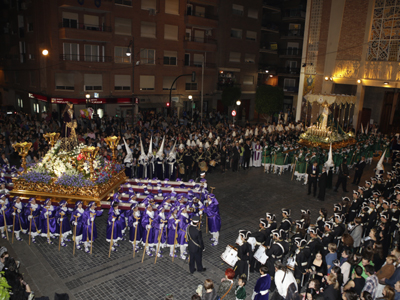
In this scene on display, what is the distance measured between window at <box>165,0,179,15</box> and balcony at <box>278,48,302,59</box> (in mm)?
19479

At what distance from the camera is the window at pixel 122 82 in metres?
34.8

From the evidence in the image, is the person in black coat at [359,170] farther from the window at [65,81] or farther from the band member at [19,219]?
the window at [65,81]

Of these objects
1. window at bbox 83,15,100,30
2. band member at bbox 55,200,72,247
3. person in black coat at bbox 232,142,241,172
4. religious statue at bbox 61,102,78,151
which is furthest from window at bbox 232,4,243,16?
band member at bbox 55,200,72,247

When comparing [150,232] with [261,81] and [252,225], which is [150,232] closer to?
[252,225]

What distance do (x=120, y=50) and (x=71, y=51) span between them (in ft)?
16.4

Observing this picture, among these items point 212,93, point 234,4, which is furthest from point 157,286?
point 234,4

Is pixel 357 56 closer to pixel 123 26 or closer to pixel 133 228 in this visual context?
pixel 123 26

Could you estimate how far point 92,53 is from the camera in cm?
3294

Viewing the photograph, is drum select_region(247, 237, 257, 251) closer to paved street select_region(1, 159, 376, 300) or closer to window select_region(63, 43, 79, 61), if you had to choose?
paved street select_region(1, 159, 376, 300)

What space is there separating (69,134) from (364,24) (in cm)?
2788

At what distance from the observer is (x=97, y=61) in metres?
32.9

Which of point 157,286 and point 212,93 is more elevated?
point 212,93

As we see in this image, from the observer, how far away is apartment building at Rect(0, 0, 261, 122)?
3134 centimetres

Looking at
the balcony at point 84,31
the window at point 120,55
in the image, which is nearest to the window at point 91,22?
the balcony at point 84,31
